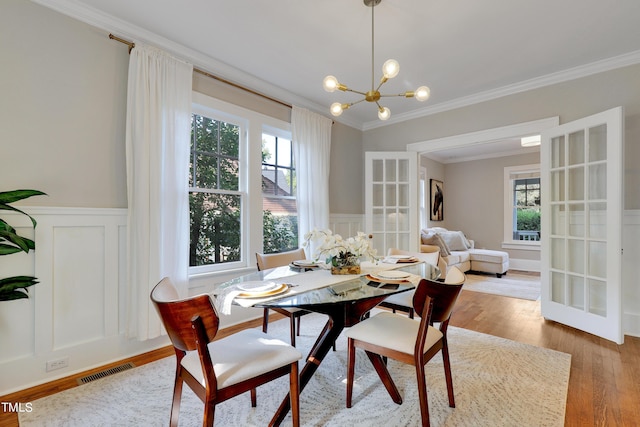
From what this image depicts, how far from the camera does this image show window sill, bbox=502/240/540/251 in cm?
652

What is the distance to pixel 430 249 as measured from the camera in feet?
16.4

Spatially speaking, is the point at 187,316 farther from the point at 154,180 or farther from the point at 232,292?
the point at 154,180

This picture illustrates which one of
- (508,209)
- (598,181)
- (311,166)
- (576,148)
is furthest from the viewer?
(508,209)

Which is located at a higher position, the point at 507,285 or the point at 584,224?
the point at 584,224

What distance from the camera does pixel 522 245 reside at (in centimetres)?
670

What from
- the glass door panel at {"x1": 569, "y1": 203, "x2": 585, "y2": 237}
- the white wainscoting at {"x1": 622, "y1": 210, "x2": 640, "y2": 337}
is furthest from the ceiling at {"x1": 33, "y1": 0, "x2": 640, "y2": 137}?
the white wainscoting at {"x1": 622, "y1": 210, "x2": 640, "y2": 337}

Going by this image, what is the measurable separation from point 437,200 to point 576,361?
5332 millimetres

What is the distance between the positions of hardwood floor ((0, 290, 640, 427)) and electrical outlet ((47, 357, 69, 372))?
0.33ft

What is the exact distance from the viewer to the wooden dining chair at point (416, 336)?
151cm

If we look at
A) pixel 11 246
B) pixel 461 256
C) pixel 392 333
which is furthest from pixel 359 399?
pixel 461 256

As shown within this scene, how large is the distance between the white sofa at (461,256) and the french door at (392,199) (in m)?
1.10

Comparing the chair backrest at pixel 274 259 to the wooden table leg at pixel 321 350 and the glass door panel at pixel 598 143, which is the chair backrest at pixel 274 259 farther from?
the glass door panel at pixel 598 143

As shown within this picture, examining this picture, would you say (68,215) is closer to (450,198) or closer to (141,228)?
(141,228)

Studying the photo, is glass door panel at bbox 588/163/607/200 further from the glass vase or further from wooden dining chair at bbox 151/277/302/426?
wooden dining chair at bbox 151/277/302/426
